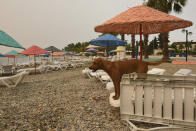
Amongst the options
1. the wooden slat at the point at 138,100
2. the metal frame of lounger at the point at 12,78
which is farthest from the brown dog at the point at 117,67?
the metal frame of lounger at the point at 12,78

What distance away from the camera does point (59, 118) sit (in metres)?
3.09

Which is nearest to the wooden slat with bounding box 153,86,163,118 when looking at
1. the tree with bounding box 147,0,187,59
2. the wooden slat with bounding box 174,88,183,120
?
the wooden slat with bounding box 174,88,183,120

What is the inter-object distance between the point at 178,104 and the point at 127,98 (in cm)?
87

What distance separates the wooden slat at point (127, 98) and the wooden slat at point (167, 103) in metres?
0.57

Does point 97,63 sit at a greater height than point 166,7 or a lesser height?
lesser

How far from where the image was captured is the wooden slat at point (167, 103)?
2.29 meters

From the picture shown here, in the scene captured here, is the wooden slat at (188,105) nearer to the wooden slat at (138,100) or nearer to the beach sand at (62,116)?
the wooden slat at (138,100)

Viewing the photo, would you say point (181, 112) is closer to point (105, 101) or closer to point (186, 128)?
point (186, 128)

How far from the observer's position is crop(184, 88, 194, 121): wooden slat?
215 centimetres

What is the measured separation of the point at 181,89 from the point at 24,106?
4171 millimetres

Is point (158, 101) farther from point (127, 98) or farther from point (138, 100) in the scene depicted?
point (127, 98)

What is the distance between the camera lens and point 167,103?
7.58 feet

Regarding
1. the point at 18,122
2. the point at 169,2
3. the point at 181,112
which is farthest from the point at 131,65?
the point at 169,2

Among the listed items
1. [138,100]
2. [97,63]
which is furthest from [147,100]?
[97,63]
